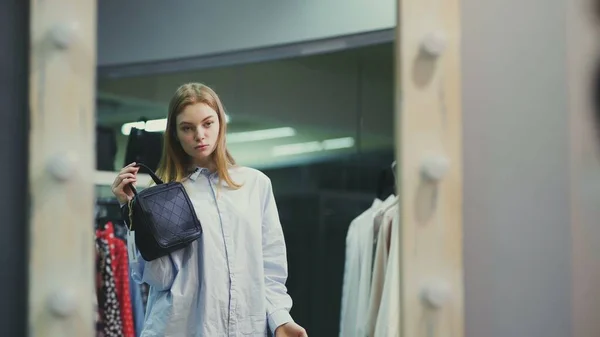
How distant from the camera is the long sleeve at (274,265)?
1.27m

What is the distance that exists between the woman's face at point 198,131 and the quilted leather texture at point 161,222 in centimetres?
6

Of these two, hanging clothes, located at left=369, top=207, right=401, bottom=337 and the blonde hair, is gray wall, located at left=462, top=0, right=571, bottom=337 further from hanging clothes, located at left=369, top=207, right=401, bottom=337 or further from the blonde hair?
the blonde hair

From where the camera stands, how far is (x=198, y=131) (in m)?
1.24

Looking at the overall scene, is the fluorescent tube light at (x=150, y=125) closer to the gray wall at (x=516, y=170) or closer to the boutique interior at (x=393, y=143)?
the boutique interior at (x=393, y=143)

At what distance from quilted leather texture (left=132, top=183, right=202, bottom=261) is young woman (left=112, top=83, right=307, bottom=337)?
1 cm

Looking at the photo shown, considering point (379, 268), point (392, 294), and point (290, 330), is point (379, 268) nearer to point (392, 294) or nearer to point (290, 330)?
point (392, 294)

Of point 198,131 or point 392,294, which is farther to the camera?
point 392,294

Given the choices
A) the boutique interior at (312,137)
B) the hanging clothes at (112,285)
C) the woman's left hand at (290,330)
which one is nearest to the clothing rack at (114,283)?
the hanging clothes at (112,285)

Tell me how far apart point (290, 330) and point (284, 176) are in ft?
0.78

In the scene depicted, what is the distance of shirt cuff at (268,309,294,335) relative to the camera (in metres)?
1.26

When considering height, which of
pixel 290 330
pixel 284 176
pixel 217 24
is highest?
pixel 217 24

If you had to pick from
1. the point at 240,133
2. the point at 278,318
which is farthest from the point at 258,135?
the point at 278,318

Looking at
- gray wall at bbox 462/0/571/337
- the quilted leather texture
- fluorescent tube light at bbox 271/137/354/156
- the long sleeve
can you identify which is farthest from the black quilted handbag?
gray wall at bbox 462/0/571/337

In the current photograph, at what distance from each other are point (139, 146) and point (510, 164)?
0.56 metres
